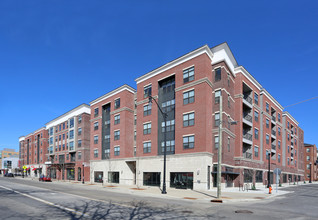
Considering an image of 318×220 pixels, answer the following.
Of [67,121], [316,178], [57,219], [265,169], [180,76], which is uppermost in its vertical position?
[180,76]

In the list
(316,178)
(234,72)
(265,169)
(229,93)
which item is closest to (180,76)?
(229,93)

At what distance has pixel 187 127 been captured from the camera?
3253 cm

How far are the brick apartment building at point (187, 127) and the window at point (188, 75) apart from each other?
5.4 inches

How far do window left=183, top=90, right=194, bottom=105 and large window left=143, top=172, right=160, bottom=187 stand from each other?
11097 millimetres

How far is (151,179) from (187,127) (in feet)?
32.4

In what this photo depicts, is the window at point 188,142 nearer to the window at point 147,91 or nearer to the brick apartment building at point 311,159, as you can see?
the window at point 147,91

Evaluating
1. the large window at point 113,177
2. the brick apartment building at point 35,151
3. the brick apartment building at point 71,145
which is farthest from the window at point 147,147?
the brick apartment building at point 35,151

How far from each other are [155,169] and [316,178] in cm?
9930

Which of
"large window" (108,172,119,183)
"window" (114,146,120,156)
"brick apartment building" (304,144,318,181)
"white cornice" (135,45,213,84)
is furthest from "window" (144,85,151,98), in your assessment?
"brick apartment building" (304,144,318,181)

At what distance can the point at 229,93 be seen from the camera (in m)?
35.6

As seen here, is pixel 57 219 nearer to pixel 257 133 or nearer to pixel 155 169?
pixel 155 169

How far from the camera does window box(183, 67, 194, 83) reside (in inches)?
1314

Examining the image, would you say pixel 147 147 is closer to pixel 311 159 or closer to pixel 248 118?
pixel 248 118

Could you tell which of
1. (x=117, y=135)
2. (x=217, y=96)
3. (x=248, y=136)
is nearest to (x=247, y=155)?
(x=248, y=136)
